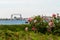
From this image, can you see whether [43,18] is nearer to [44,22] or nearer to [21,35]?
[44,22]

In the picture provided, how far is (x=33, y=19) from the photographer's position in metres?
8.75

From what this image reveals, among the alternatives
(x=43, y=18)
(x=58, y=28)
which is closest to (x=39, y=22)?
(x=43, y=18)

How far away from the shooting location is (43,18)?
8766 millimetres

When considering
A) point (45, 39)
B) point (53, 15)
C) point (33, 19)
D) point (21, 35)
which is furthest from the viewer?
point (33, 19)

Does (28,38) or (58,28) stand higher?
(28,38)

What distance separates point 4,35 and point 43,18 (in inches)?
237

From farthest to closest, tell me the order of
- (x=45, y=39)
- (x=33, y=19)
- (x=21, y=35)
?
(x=33, y=19), (x=21, y=35), (x=45, y=39)

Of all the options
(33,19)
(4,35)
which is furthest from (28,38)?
(33,19)

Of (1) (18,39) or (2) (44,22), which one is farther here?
(2) (44,22)

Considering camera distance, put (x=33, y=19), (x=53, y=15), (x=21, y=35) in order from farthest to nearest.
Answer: (x=33, y=19)
(x=53, y=15)
(x=21, y=35)

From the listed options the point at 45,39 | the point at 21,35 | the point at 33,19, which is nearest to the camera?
the point at 45,39

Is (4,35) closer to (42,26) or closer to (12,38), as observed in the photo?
(12,38)

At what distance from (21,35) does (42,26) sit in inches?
238

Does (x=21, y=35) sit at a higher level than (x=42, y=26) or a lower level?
higher
